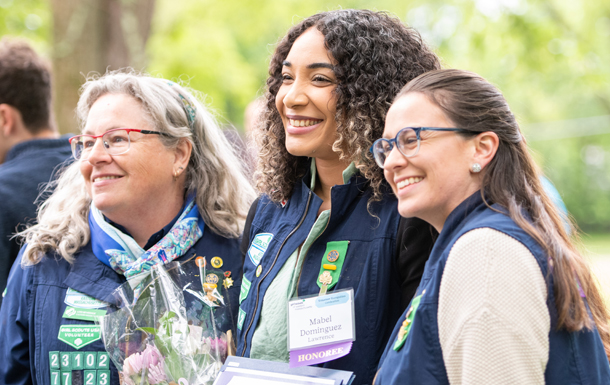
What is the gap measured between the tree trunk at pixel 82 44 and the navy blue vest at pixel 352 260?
4.19 metres

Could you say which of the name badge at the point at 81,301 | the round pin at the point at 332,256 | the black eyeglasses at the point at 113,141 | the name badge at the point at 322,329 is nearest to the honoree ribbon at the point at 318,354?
the name badge at the point at 322,329

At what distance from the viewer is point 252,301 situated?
7.63ft

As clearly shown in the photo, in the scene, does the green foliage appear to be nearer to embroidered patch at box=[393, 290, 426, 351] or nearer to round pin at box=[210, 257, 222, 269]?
round pin at box=[210, 257, 222, 269]

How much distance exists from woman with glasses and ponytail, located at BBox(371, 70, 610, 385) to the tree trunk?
490 centimetres

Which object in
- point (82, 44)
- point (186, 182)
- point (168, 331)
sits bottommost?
point (168, 331)

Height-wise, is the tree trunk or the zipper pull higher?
the tree trunk

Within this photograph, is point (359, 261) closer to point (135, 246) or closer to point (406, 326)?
point (406, 326)

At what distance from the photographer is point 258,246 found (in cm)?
247

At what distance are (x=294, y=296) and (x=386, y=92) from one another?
88 centimetres

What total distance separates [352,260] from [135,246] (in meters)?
1.23

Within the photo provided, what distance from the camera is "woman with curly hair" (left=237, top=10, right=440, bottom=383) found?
6.62ft

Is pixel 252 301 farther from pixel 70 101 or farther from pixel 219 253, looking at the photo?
pixel 70 101

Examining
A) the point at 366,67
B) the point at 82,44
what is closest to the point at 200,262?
the point at 366,67

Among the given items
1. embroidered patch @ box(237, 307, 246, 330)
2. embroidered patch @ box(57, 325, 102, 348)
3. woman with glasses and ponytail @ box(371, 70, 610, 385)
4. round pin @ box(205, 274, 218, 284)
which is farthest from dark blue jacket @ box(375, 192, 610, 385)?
embroidered patch @ box(57, 325, 102, 348)
